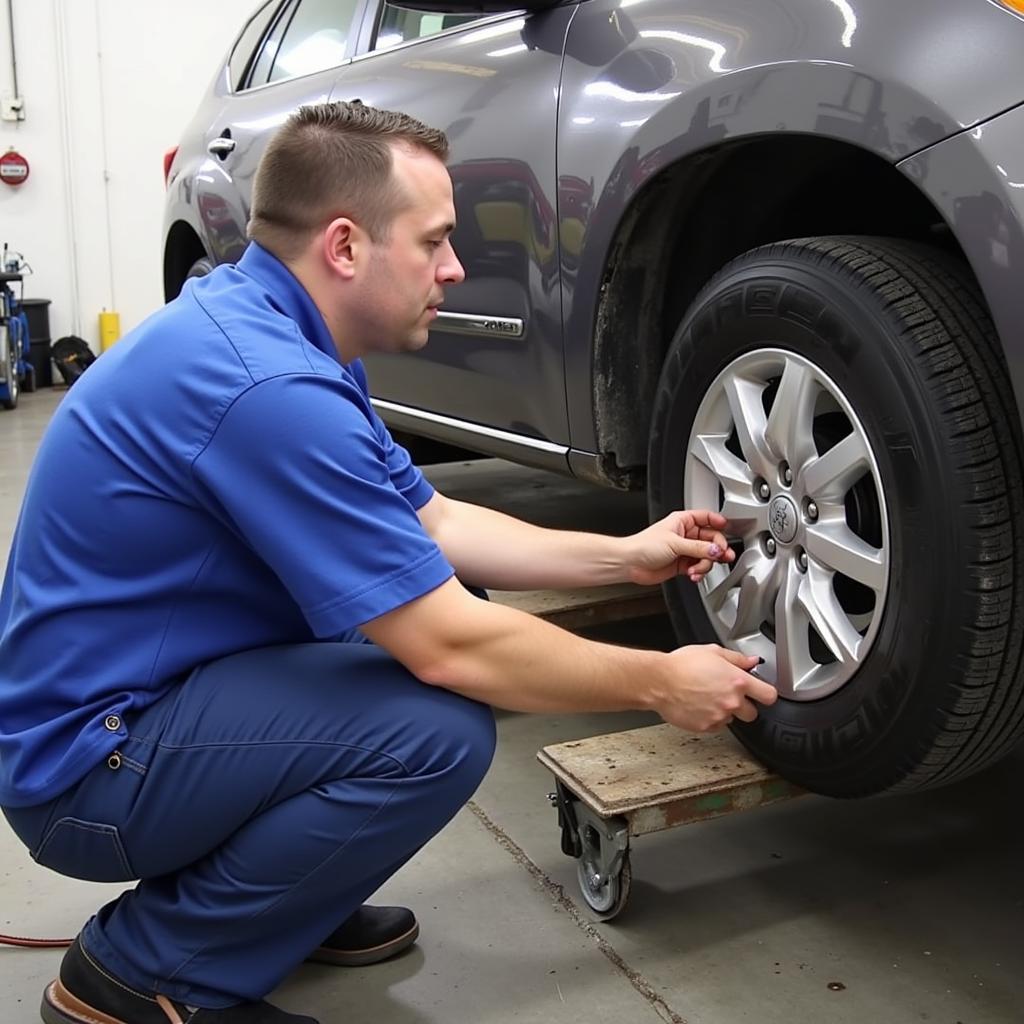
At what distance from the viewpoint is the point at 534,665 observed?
4.21 feet

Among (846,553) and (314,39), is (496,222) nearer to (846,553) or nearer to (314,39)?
(846,553)

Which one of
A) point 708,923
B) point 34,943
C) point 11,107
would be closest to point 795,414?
point 708,923

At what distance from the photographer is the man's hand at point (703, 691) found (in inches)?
52.9

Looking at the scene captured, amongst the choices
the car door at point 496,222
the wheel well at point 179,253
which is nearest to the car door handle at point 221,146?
the wheel well at point 179,253

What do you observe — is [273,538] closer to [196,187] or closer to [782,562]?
[782,562]

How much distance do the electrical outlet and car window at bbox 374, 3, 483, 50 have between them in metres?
5.38

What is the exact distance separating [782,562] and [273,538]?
66cm

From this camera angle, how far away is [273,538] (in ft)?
3.90

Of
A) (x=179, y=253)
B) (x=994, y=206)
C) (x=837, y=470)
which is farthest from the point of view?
(x=179, y=253)

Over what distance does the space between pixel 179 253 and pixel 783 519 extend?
2.71m

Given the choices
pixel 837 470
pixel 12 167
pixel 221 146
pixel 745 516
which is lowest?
pixel 12 167

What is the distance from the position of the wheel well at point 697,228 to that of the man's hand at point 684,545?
0.29 metres

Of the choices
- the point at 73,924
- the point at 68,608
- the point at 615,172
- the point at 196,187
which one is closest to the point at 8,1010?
the point at 73,924

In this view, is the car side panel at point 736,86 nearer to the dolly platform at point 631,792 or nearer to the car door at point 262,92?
the dolly platform at point 631,792
